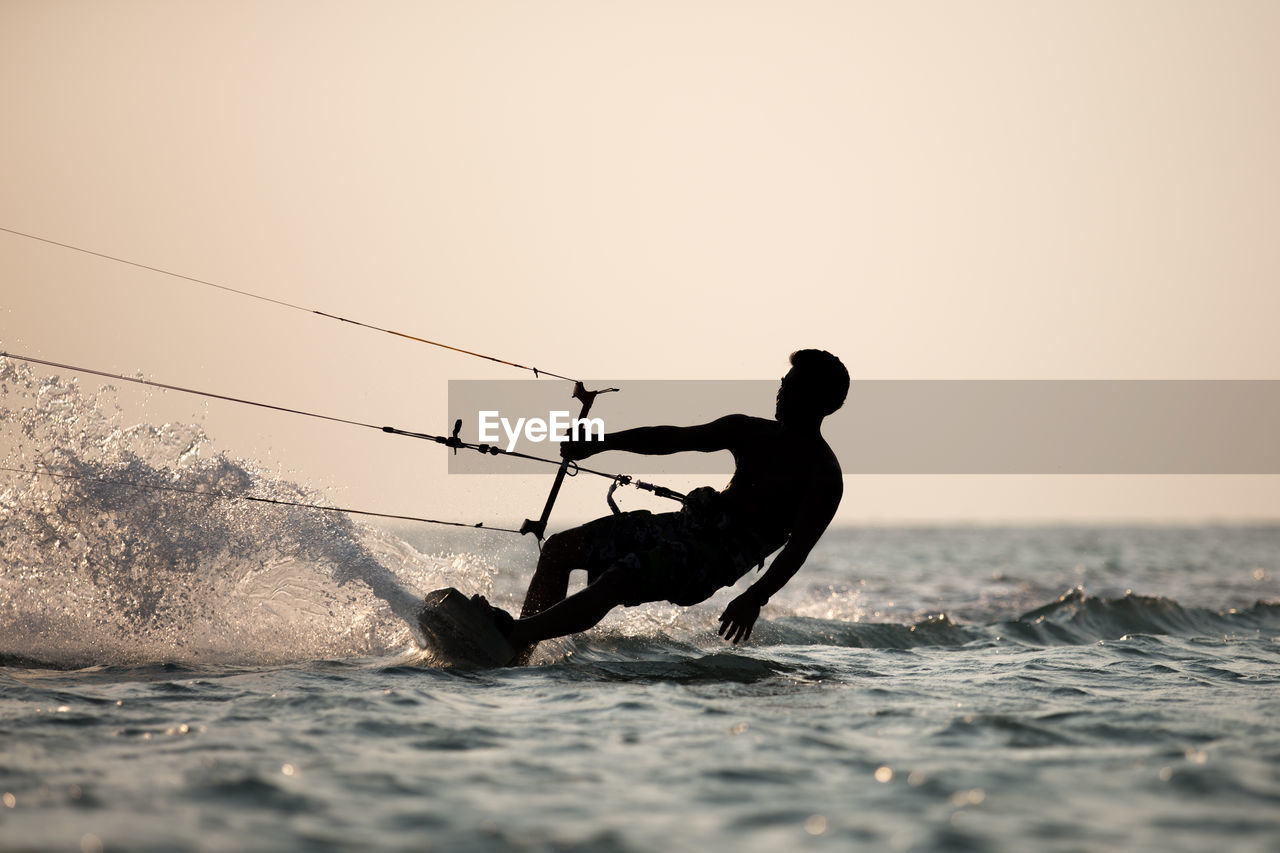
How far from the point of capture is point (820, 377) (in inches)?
259

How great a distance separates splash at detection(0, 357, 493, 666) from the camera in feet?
24.9

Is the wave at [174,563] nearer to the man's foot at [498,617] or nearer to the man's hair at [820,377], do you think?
the man's foot at [498,617]

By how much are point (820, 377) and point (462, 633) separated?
98.1 inches

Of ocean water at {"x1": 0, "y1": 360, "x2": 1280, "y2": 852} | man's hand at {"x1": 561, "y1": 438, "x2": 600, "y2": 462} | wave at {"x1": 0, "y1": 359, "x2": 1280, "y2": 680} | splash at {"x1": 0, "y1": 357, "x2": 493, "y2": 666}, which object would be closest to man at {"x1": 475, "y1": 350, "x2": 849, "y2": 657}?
man's hand at {"x1": 561, "y1": 438, "x2": 600, "y2": 462}

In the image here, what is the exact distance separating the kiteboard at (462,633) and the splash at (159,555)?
48.4 inches

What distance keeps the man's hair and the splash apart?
3.05 m

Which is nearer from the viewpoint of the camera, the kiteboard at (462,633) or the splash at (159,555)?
the kiteboard at (462,633)

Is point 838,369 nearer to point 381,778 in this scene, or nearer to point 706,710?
point 706,710

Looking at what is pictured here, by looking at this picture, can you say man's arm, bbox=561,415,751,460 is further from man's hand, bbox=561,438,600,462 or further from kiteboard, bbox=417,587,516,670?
kiteboard, bbox=417,587,516,670

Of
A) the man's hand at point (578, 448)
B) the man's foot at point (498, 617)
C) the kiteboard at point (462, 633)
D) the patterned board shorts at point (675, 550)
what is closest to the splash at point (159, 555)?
the kiteboard at point (462, 633)

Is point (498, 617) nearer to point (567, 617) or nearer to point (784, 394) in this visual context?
point (567, 617)

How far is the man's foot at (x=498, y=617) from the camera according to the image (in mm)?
6311

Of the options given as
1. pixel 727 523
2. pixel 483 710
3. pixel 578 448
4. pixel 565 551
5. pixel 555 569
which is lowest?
pixel 483 710

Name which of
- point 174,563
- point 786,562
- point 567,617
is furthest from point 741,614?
point 174,563
